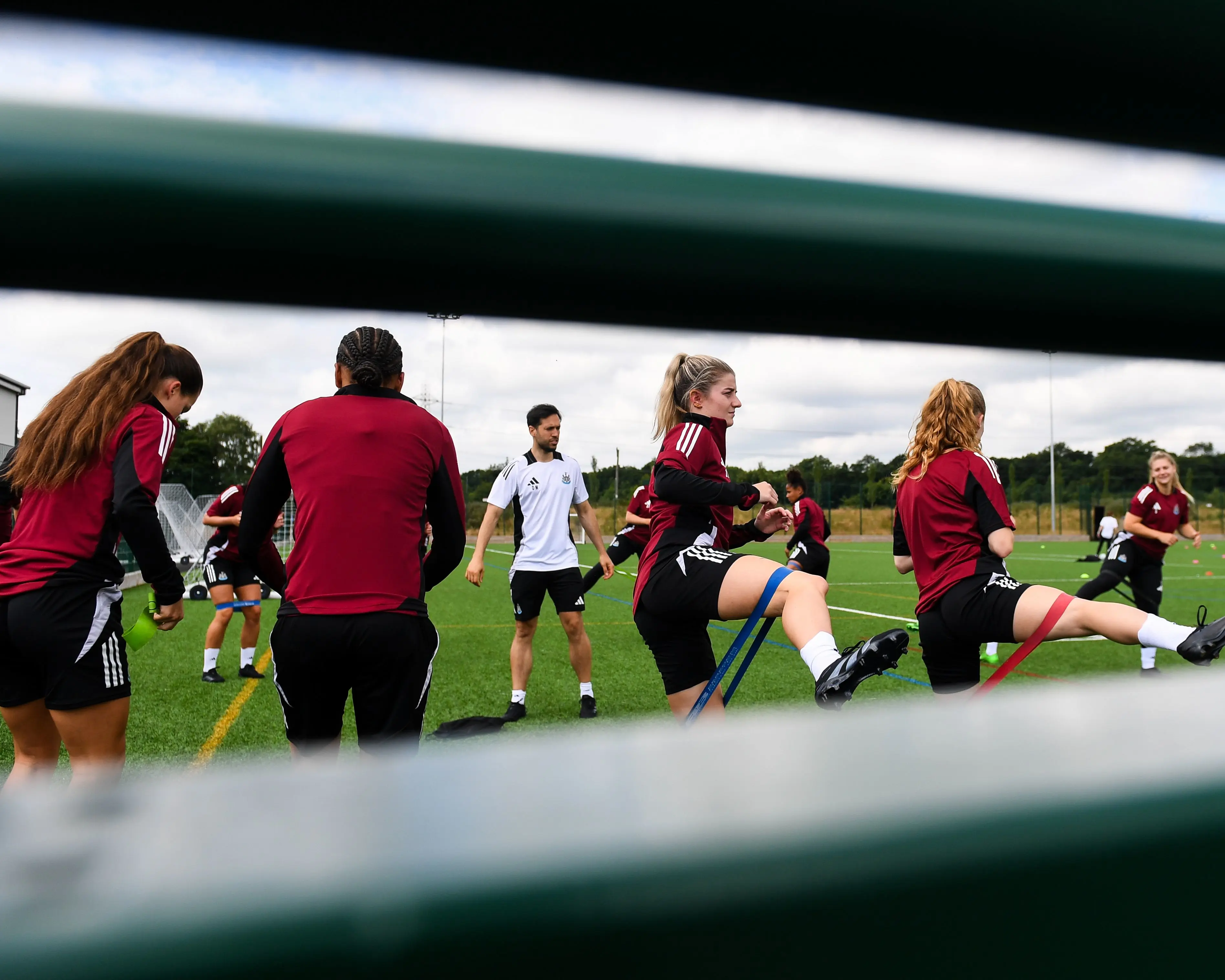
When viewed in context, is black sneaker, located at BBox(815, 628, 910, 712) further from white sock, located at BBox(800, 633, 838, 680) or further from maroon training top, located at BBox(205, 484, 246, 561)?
maroon training top, located at BBox(205, 484, 246, 561)

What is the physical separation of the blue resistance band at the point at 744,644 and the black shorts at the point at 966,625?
0.92 meters

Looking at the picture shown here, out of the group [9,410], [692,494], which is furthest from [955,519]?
[9,410]

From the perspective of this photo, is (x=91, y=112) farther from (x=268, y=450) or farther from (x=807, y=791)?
(x=268, y=450)

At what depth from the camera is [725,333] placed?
42 cm

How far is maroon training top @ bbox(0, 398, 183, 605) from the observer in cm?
352

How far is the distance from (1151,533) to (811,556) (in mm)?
3460

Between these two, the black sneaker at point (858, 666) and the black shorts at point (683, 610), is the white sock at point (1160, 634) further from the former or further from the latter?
the black shorts at point (683, 610)

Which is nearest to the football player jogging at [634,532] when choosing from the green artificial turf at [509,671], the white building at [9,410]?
the green artificial turf at [509,671]

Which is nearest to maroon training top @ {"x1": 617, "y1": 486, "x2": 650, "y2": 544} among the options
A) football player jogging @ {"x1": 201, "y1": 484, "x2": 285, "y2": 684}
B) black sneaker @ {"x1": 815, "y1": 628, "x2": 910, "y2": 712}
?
football player jogging @ {"x1": 201, "y1": 484, "x2": 285, "y2": 684}

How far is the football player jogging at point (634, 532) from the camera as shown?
28.8 ft

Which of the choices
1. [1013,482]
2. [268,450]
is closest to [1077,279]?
[268,450]

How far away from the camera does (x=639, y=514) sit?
9.09 meters

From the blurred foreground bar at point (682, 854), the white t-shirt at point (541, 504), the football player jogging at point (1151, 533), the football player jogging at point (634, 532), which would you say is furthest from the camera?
the football player jogging at point (1151, 533)

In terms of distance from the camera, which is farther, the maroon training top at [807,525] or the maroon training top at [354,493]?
the maroon training top at [807,525]
